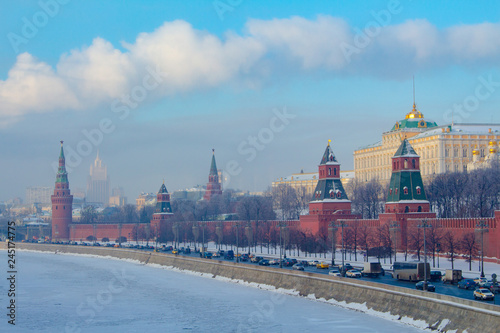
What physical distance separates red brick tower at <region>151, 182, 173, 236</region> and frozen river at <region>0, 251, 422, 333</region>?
6125 cm

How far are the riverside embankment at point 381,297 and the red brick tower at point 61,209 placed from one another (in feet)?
287

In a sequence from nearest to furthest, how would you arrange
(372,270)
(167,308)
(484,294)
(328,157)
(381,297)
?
(484,294)
(381,297)
(167,308)
(372,270)
(328,157)

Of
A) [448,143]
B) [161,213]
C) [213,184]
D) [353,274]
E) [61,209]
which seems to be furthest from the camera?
[213,184]

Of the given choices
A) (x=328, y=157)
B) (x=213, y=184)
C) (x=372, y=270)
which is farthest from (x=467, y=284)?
(x=213, y=184)

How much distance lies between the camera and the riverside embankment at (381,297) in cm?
3372

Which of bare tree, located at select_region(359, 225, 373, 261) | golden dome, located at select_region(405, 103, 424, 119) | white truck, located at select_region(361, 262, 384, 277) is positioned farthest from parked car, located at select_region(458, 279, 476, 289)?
golden dome, located at select_region(405, 103, 424, 119)

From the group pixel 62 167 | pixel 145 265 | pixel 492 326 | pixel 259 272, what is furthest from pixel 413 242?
pixel 62 167

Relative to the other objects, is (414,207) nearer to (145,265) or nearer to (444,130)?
(145,265)

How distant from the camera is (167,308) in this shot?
47.5 meters

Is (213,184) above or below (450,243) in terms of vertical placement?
above

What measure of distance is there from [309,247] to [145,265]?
18.3 metres

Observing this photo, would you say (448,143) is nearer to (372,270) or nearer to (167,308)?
(372,270)

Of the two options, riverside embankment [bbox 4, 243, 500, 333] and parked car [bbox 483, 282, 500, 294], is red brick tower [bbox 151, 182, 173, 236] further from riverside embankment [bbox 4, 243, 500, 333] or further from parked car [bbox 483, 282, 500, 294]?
parked car [bbox 483, 282, 500, 294]

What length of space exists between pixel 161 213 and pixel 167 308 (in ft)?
286
